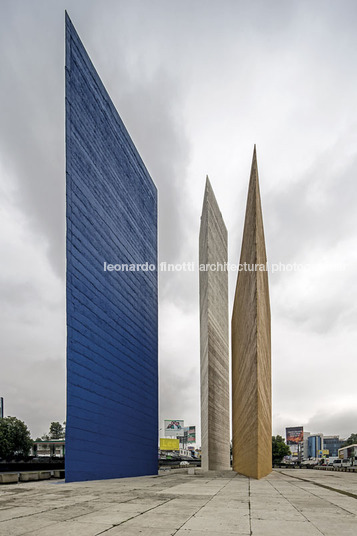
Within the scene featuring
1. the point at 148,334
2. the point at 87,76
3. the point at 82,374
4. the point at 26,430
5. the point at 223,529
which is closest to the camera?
the point at 223,529

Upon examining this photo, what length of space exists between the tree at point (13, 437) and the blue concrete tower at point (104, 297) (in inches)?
1034

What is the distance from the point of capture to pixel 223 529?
4.64m

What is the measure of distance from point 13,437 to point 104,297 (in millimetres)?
34329

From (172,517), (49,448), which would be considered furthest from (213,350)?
(49,448)

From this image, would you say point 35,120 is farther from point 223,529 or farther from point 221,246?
point 221,246

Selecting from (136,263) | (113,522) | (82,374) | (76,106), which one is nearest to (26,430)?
(136,263)

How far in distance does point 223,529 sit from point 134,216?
683 inches

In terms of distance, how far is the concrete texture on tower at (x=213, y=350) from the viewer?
2855cm

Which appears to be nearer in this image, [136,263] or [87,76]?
[87,76]

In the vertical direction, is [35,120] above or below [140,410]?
above

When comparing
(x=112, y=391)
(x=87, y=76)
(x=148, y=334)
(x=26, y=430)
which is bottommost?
(x=26, y=430)

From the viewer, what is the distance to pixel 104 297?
1636 cm

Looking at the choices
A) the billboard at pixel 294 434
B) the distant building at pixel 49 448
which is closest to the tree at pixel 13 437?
the distant building at pixel 49 448

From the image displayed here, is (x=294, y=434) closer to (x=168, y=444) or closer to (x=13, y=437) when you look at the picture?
(x=168, y=444)
